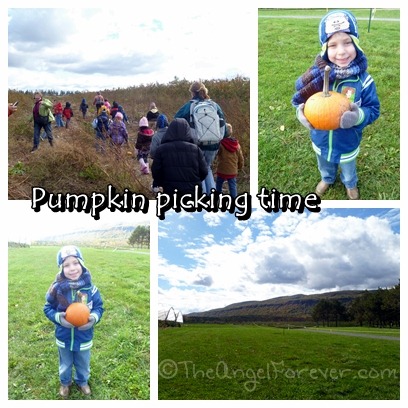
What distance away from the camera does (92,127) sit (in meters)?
5.79

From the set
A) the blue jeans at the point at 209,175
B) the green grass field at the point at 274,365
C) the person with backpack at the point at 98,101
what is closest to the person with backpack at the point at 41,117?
the person with backpack at the point at 98,101

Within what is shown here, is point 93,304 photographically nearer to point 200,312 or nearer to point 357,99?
point 200,312

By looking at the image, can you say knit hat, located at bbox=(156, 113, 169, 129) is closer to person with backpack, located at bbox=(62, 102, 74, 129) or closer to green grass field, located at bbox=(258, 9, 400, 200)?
green grass field, located at bbox=(258, 9, 400, 200)

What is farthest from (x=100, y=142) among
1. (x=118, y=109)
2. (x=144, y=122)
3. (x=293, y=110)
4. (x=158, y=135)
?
(x=293, y=110)

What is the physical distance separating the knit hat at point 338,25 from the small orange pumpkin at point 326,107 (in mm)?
385

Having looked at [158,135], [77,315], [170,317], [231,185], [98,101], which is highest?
[98,101]

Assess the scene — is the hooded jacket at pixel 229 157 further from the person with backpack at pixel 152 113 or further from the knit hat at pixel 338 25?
the knit hat at pixel 338 25

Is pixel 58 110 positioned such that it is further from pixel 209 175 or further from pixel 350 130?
pixel 350 130

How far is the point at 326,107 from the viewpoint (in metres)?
4.34

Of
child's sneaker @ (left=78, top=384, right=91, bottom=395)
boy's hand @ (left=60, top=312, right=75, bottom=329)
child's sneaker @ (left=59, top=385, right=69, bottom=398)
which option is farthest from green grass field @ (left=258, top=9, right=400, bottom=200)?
child's sneaker @ (left=59, top=385, right=69, bottom=398)

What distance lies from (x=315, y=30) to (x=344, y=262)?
2.51 m

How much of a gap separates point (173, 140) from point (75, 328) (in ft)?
6.78

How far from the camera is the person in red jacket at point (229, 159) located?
5145 millimetres

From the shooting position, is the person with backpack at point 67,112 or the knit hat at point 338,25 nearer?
the knit hat at point 338,25
